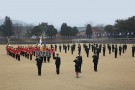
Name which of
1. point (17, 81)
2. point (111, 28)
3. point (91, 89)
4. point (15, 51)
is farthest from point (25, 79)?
point (111, 28)

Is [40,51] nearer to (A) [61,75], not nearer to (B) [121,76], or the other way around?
(A) [61,75]

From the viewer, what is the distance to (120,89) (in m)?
15.5

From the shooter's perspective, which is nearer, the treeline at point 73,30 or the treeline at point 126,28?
the treeline at point 126,28

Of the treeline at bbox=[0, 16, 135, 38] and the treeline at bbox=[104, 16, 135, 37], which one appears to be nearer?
the treeline at bbox=[104, 16, 135, 37]

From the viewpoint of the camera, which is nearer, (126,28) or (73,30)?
(126,28)

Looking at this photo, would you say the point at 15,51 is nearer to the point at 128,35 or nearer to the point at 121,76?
the point at 121,76

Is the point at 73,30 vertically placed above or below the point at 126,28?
below

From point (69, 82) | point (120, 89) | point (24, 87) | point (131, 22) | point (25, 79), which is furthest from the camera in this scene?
point (131, 22)

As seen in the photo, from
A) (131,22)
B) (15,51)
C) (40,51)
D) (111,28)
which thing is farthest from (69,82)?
(111,28)

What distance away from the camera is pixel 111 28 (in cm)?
10994

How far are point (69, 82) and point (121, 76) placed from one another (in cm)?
383

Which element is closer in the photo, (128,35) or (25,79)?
(25,79)

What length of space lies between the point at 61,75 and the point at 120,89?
6365 mm

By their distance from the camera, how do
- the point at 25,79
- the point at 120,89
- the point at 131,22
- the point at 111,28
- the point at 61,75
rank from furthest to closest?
the point at 111,28
the point at 131,22
the point at 61,75
the point at 25,79
the point at 120,89
